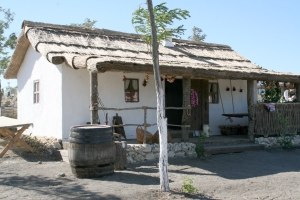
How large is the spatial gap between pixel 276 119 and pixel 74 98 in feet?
21.2

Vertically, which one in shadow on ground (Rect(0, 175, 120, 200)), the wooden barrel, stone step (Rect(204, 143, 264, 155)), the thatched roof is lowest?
shadow on ground (Rect(0, 175, 120, 200))

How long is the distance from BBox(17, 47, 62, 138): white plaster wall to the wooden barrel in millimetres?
3622

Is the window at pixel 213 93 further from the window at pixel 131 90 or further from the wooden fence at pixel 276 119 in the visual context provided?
the window at pixel 131 90

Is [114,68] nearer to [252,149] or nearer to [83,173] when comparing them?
[83,173]

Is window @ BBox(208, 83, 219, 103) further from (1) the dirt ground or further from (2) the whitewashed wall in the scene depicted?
(1) the dirt ground

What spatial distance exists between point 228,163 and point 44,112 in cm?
575

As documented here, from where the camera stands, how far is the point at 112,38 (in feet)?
45.2

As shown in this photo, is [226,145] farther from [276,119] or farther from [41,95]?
[41,95]

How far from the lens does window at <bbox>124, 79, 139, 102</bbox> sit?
13.0 m

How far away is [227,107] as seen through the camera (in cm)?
1535

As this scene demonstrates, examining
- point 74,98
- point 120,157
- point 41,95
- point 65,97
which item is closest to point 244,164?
point 120,157

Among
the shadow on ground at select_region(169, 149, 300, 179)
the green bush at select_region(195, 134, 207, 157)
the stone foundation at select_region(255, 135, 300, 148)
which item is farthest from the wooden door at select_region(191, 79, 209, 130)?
the green bush at select_region(195, 134, 207, 157)

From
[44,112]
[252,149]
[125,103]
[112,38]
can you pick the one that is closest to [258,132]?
[252,149]

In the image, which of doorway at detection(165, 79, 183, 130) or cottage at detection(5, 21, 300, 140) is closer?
cottage at detection(5, 21, 300, 140)
